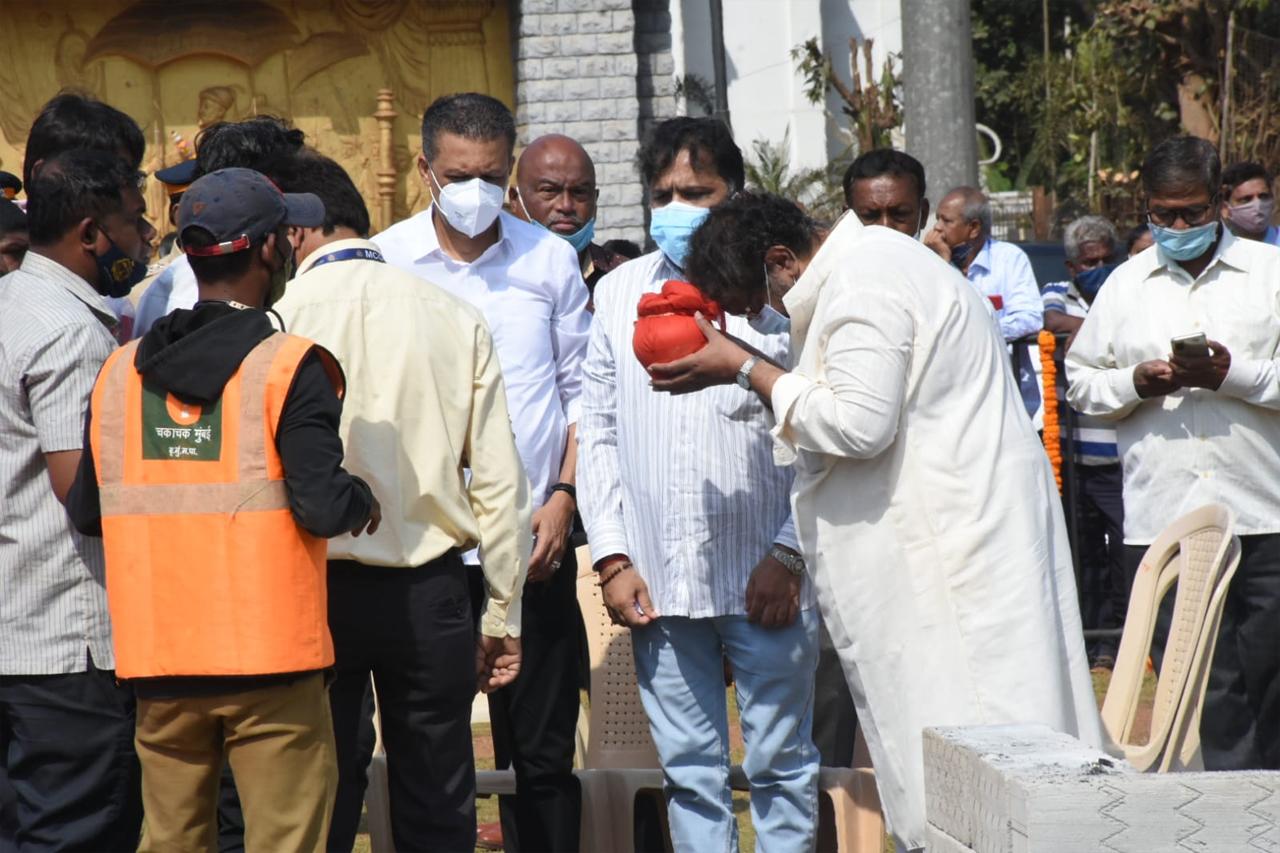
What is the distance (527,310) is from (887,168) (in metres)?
1.68

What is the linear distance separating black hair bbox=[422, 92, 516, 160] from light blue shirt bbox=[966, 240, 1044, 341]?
12.7ft

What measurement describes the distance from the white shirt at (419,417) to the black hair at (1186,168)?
2.42 metres

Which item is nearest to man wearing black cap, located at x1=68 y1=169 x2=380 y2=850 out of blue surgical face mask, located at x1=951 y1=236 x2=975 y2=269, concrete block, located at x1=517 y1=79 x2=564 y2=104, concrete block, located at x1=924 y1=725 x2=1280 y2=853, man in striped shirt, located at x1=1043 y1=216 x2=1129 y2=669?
concrete block, located at x1=924 y1=725 x2=1280 y2=853

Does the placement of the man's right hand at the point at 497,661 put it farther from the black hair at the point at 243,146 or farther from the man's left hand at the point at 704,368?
the black hair at the point at 243,146

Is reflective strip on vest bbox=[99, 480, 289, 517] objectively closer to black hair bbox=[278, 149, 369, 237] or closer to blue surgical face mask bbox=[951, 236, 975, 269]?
black hair bbox=[278, 149, 369, 237]

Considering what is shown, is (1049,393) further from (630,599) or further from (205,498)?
(205,498)

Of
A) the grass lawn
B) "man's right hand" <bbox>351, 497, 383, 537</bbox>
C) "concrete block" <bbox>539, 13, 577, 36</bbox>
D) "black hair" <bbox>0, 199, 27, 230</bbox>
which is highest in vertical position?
"concrete block" <bbox>539, 13, 577, 36</bbox>

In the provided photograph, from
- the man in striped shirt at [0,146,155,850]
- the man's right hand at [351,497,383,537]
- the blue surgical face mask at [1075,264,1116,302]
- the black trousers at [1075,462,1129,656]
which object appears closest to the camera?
the man's right hand at [351,497,383,537]

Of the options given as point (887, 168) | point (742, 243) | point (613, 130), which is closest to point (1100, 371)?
point (887, 168)

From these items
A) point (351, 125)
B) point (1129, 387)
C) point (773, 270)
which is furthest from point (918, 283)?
point (351, 125)

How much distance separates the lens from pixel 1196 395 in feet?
17.7

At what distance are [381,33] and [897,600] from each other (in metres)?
7.83

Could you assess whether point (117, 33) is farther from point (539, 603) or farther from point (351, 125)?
point (539, 603)

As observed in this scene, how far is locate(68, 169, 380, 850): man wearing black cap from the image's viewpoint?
3.53 meters
